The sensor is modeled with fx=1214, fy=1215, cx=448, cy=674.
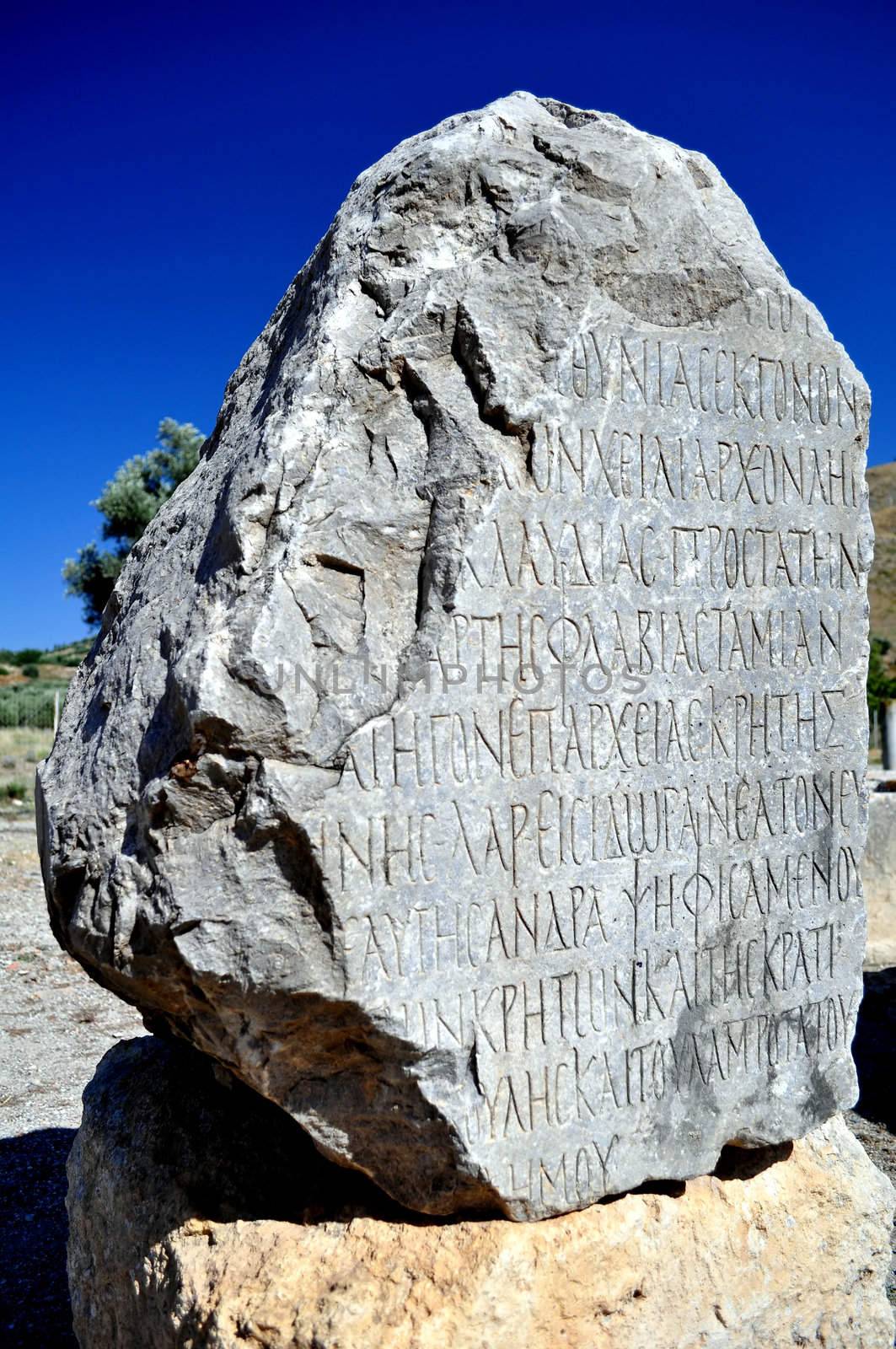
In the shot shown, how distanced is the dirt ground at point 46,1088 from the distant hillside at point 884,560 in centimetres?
2915

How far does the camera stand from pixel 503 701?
8.89 feet

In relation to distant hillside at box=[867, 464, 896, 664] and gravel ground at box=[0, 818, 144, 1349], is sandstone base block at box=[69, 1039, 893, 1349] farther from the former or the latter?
distant hillside at box=[867, 464, 896, 664]

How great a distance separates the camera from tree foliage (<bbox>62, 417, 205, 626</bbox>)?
1969 centimetres

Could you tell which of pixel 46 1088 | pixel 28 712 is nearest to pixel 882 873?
pixel 46 1088

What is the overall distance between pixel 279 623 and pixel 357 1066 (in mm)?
1001

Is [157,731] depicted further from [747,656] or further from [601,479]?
[747,656]

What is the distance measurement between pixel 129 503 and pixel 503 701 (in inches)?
708

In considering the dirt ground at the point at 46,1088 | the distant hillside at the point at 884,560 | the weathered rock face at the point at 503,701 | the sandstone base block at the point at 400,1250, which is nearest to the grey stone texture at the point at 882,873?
the dirt ground at the point at 46,1088

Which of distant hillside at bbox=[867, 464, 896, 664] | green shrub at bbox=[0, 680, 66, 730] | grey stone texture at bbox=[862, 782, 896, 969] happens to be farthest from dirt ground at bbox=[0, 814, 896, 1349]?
distant hillside at bbox=[867, 464, 896, 664]

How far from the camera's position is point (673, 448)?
2.93 m

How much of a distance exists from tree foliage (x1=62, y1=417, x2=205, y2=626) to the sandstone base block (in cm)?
1697

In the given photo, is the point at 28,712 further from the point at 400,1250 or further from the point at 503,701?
the point at 503,701

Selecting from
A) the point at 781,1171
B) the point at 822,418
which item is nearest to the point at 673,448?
the point at 822,418

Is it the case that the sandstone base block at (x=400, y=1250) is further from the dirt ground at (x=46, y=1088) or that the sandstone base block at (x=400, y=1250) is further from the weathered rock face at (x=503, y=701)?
the dirt ground at (x=46, y=1088)
